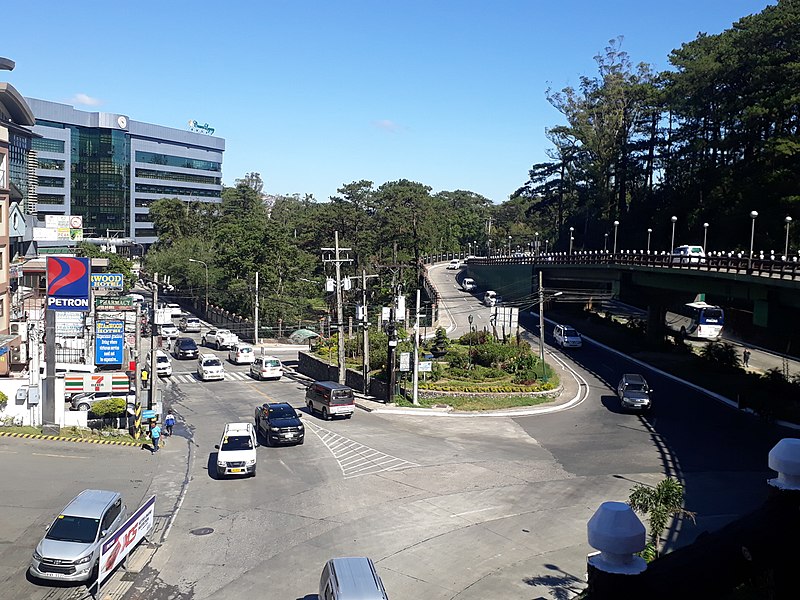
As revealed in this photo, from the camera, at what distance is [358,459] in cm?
3094

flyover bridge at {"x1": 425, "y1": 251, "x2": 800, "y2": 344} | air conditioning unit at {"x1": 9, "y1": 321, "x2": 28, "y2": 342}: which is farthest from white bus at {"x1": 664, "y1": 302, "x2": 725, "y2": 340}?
air conditioning unit at {"x1": 9, "y1": 321, "x2": 28, "y2": 342}

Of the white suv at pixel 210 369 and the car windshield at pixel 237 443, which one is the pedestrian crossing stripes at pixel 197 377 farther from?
the car windshield at pixel 237 443

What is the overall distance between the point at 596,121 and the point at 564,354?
50.3m

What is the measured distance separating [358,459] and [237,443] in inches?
200

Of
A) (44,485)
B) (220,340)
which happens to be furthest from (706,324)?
(44,485)

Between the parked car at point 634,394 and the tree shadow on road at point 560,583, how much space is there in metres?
21.3

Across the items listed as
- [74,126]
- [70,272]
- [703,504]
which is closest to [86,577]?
[703,504]

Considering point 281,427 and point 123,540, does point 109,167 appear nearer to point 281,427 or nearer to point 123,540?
point 281,427

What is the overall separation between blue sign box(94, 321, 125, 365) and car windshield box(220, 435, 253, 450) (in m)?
21.9

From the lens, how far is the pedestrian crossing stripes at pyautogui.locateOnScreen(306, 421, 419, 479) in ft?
95.8

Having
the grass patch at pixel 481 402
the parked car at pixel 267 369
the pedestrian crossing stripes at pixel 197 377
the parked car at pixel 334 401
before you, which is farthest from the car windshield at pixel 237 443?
the pedestrian crossing stripes at pixel 197 377

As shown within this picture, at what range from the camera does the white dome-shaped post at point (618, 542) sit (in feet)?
9.79

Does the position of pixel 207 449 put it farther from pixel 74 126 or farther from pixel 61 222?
pixel 74 126

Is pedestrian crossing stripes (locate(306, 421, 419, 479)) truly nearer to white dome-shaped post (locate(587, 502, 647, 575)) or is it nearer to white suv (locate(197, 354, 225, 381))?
white suv (locate(197, 354, 225, 381))
